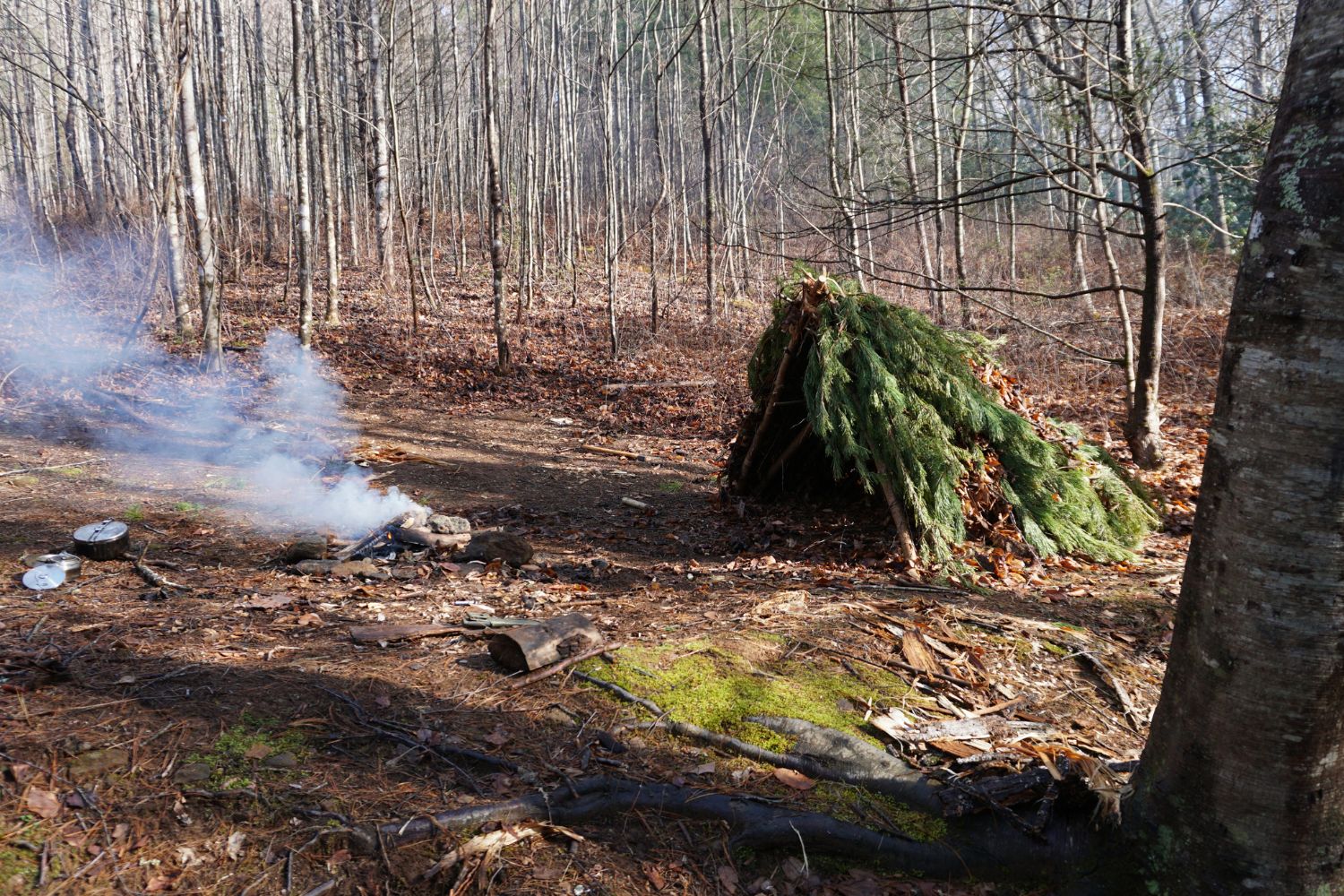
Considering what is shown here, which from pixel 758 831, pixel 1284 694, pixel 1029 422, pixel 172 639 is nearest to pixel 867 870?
pixel 758 831

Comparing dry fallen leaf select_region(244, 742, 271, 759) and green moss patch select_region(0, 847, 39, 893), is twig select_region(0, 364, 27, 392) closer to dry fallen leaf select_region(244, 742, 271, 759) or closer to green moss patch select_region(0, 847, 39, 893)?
dry fallen leaf select_region(244, 742, 271, 759)

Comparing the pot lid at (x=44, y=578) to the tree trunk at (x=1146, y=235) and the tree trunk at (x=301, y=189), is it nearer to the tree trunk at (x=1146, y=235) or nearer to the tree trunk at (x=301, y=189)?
the tree trunk at (x=1146, y=235)

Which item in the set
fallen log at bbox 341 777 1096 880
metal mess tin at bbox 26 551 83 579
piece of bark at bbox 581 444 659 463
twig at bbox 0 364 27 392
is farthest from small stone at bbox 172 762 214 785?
twig at bbox 0 364 27 392

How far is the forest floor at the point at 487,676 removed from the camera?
2.40 meters

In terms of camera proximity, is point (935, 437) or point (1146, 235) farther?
point (1146, 235)

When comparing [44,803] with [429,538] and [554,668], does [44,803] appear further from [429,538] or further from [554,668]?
[429,538]

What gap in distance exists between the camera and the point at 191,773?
2586 mm

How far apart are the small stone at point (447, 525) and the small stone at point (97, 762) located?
129 inches

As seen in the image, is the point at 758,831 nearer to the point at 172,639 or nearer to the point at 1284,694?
the point at 1284,694

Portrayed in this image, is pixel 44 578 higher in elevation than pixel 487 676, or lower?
higher

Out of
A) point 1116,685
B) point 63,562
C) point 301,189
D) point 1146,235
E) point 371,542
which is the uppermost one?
point 301,189

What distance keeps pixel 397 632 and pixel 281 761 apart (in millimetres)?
1250

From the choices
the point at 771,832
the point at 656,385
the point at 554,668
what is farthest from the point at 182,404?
the point at 771,832

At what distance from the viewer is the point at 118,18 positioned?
23.4m
